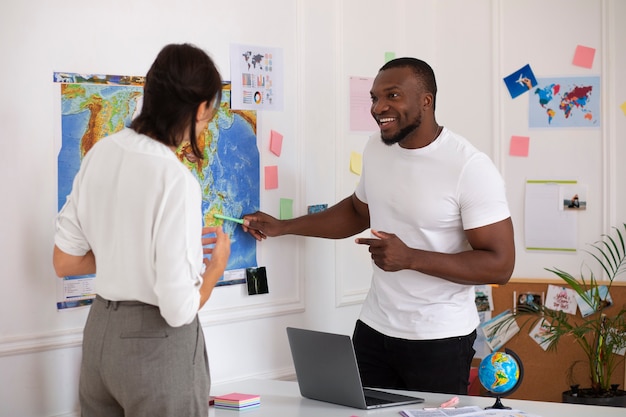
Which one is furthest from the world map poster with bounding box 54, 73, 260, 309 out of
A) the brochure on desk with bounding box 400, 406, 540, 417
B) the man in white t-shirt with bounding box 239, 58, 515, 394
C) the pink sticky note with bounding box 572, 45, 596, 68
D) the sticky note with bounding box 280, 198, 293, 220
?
the pink sticky note with bounding box 572, 45, 596, 68

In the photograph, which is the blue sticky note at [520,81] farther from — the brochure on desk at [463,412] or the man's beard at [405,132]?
the brochure on desk at [463,412]

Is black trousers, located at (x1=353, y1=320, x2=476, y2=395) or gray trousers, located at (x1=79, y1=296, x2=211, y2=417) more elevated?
gray trousers, located at (x1=79, y1=296, x2=211, y2=417)

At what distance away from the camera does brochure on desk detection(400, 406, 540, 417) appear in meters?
2.27

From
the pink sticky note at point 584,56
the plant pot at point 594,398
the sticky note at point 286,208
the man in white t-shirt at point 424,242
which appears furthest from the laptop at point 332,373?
the pink sticky note at point 584,56

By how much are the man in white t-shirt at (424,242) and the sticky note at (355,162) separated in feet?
2.02

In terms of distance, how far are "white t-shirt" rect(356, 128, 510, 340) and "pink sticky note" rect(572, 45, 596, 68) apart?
4.28 ft

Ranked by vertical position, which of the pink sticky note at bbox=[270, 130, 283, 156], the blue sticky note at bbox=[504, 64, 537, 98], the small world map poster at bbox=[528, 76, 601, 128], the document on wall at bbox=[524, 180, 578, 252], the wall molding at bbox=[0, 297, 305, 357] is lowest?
the wall molding at bbox=[0, 297, 305, 357]

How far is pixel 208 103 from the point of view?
1934 mm

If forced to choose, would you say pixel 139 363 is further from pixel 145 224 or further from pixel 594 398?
pixel 594 398

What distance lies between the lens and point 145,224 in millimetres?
1812

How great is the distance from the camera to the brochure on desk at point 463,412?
7.46 ft

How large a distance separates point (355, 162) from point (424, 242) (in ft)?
2.82

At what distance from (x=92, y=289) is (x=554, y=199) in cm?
222

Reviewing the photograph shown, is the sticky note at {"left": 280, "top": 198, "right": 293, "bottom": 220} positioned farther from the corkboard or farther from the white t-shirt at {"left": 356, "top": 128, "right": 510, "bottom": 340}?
the corkboard
